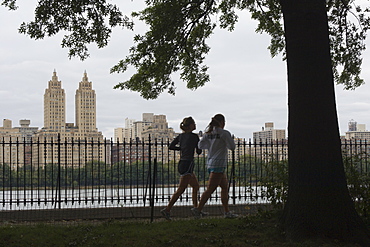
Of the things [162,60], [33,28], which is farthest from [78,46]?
[162,60]

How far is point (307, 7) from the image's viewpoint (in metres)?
6.55

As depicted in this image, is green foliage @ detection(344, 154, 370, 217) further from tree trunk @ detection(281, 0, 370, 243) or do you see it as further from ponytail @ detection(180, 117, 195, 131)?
ponytail @ detection(180, 117, 195, 131)

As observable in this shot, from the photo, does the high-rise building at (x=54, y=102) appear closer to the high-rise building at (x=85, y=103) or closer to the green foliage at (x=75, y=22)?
the high-rise building at (x=85, y=103)

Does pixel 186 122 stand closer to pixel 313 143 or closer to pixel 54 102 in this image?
pixel 313 143

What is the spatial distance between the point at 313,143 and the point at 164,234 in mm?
2451

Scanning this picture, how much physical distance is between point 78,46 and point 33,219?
3.77 m

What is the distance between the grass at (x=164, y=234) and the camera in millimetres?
6055

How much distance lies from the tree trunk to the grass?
0.96 feet

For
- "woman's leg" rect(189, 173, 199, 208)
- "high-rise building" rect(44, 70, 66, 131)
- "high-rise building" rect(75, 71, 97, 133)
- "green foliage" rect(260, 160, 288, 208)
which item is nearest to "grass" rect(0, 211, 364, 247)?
"green foliage" rect(260, 160, 288, 208)

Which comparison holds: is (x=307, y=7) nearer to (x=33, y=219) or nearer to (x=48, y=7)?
(x=48, y=7)

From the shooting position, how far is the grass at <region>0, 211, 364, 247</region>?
6.05 m

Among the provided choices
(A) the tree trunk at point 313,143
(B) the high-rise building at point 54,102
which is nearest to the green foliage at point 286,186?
(A) the tree trunk at point 313,143

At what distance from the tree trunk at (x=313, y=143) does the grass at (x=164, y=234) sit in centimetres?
29

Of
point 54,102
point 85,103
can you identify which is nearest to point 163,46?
point 85,103
